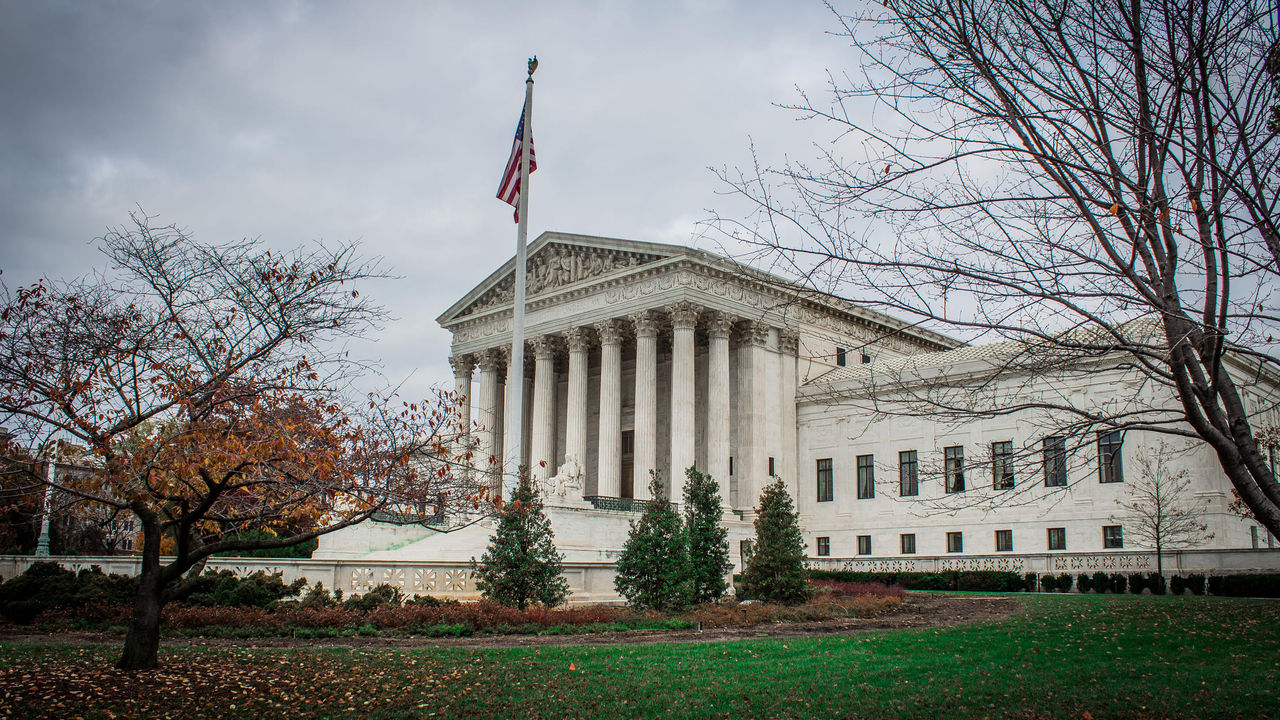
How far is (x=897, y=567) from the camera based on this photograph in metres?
45.2

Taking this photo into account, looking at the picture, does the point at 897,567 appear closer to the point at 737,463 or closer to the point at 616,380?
the point at 737,463

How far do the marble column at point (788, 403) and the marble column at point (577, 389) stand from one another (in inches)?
440

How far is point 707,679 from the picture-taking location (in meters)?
13.9

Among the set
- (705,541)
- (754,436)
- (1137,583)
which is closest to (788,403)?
(754,436)

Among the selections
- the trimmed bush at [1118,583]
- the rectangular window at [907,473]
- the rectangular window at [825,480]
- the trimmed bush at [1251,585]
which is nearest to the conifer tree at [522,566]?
the trimmed bush at [1118,583]

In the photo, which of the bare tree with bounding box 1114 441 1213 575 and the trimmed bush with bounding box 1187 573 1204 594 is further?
the bare tree with bounding box 1114 441 1213 575

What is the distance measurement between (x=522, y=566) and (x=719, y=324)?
27145mm

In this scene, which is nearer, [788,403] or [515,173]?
[515,173]

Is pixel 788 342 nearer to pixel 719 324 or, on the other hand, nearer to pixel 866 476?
pixel 719 324

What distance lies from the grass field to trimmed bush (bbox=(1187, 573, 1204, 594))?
48.5 ft

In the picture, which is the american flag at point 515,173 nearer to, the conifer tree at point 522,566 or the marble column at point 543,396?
the conifer tree at point 522,566

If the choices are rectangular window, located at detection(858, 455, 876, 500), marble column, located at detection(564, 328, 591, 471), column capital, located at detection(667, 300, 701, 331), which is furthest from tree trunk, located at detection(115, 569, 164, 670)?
rectangular window, located at detection(858, 455, 876, 500)

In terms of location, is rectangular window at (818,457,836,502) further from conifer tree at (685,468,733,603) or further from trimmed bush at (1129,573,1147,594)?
conifer tree at (685,468,733,603)

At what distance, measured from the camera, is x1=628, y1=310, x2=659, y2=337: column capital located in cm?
5078
